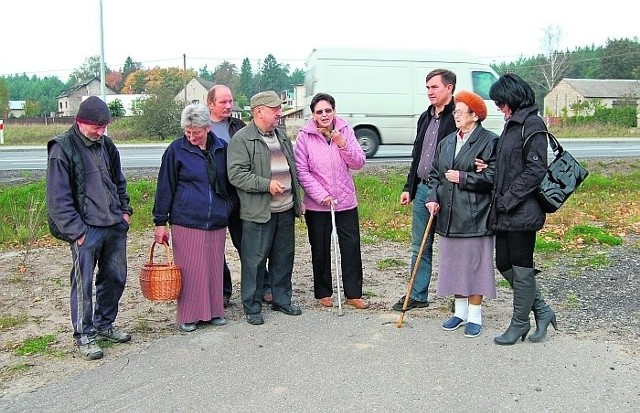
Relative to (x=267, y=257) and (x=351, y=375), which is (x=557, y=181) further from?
(x=267, y=257)

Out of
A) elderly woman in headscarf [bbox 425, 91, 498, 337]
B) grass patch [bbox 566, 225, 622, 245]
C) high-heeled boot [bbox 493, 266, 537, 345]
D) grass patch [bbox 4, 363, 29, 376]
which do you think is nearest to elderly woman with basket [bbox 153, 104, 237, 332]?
grass patch [bbox 4, 363, 29, 376]

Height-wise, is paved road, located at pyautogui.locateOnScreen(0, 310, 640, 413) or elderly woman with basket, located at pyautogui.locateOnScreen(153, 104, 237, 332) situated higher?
elderly woman with basket, located at pyautogui.locateOnScreen(153, 104, 237, 332)

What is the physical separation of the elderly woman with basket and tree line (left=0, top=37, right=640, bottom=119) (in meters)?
54.8

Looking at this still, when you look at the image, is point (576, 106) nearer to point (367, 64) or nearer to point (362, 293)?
point (367, 64)

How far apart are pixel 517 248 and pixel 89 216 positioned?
311cm

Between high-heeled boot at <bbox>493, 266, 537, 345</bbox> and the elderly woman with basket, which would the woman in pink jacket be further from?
high-heeled boot at <bbox>493, 266, 537, 345</bbox>

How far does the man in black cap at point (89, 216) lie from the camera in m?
4.88

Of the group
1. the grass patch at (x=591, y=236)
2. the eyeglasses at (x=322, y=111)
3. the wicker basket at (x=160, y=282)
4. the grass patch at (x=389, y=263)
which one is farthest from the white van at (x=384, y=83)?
the wicker basket at (x=160, y=282)

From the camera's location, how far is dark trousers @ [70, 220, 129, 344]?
16.5 feet

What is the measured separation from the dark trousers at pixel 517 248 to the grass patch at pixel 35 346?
347cm

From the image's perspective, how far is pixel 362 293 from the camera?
261 inches

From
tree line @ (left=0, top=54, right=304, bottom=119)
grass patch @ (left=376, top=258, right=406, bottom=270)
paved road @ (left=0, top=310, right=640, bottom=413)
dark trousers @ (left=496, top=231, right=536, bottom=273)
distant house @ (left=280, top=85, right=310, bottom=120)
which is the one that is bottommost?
paved road @ (left=0, top=310, right=640, bottom=413)

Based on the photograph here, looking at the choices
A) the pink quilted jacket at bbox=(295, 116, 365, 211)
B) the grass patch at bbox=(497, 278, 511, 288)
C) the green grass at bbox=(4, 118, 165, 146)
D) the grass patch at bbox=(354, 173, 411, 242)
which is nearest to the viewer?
the pink quilted jacket at bbox=(295, 116, 365, 211)

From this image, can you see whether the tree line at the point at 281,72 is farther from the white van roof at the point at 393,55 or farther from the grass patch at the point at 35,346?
the grass patch at the point at 35,346
